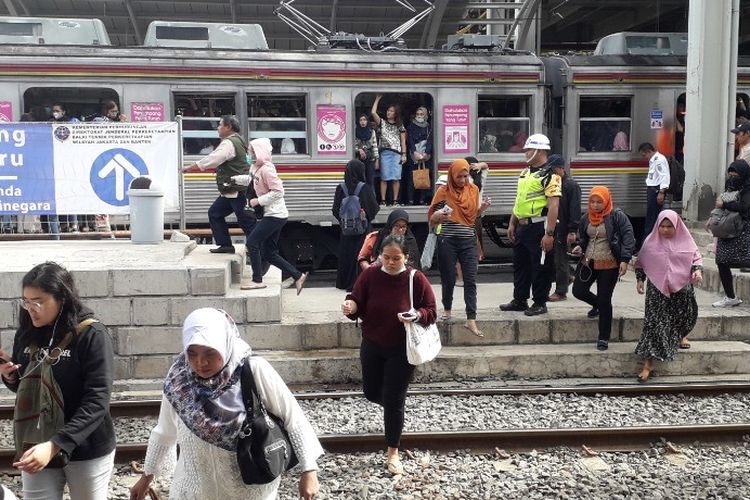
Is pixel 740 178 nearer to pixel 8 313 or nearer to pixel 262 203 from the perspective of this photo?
pixel 262 203

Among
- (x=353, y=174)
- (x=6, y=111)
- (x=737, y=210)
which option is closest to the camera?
(x=737, y=210)

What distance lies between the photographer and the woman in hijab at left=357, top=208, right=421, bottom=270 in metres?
7.66

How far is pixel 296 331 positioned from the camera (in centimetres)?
836

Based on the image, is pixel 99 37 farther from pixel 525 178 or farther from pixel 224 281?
pixel 525 178

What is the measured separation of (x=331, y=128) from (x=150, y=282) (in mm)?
5727

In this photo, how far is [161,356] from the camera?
8.03 meters

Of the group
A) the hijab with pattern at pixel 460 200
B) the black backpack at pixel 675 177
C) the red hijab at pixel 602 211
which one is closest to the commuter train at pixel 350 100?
the black backpack at pixel 675 177

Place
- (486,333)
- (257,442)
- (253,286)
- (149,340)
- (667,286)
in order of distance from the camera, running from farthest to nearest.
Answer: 1. (253,286)
2. (486,333)
3. (149,340)
4. (667,286)
5. (257,442)

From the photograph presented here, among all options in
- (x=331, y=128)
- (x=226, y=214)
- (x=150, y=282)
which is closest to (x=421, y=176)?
(x=331, y=128)

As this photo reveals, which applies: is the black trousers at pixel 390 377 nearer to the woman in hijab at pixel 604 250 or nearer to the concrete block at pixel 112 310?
the concrete block at pixel 112 310

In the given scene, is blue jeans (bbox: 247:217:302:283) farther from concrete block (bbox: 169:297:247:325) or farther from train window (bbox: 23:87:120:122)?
train window (bbox: 23:87:120:122)

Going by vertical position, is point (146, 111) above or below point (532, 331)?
above

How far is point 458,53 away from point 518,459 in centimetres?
872

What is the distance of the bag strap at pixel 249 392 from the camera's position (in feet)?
11.0
